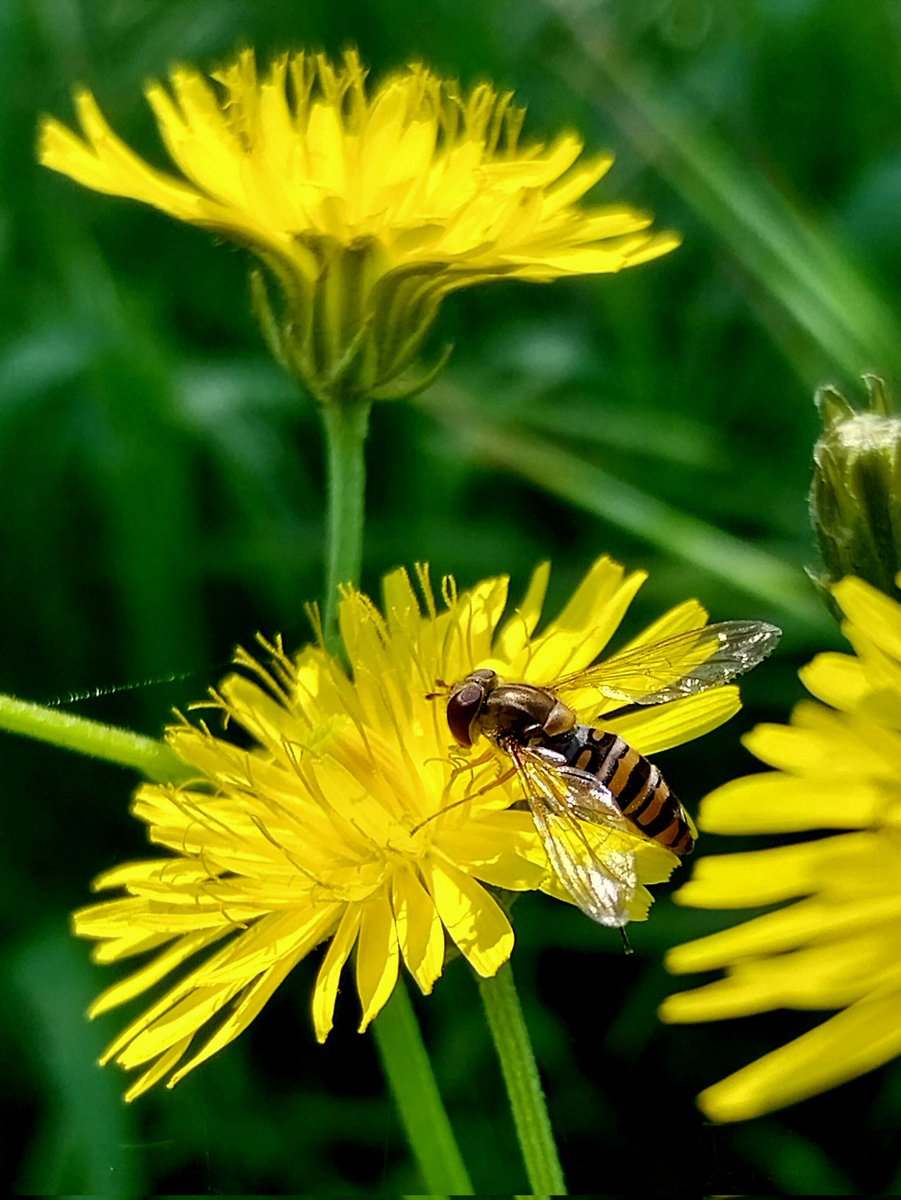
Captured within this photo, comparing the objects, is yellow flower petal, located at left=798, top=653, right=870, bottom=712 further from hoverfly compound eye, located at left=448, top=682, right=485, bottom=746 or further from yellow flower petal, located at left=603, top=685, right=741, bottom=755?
hoverfly compound eye, located at left=448, top=682, right=485, bottom=746

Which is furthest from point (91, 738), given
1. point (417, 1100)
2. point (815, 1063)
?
point (815, 1063)

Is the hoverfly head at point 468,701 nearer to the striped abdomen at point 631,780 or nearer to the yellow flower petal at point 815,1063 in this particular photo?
the striped abdomen at point 631,780

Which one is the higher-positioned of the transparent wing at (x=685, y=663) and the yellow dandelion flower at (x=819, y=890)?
the transparent wing at (x=685, y=663)

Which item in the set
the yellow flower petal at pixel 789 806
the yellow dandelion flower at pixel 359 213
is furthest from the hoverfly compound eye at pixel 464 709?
the yellow flower petal at pixel 789 806

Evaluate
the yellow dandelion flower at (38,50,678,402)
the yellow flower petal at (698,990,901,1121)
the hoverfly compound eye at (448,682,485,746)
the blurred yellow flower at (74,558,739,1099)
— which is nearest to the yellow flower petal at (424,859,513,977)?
the blurred yellow flower at (74,558,739,1099)

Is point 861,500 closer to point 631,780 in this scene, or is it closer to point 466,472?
point 631,780

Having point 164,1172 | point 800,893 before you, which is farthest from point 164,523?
point 800,893
